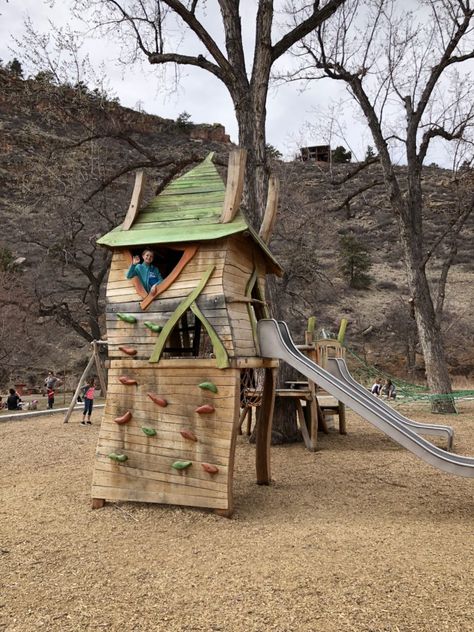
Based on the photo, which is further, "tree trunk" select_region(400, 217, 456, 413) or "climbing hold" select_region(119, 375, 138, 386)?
"tree trunk" select_region(400, 217, 456, 413)

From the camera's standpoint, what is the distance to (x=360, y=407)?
198 inches

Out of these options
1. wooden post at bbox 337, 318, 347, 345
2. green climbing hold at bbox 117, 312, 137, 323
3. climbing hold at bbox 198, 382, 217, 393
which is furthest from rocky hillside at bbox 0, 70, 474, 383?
climbing hold at bbox 198, 382, 217, 393

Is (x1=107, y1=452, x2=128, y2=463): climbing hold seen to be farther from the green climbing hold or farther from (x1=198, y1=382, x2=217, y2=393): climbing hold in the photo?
the green climbing hold

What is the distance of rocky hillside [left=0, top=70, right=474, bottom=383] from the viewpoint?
45.8ft

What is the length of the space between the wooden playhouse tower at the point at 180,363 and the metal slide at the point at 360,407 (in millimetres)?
170

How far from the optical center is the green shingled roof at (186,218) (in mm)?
5004

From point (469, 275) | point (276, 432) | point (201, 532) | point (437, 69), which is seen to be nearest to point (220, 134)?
point (469, 275)

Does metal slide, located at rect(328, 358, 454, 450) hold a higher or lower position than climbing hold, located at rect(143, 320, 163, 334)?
lower

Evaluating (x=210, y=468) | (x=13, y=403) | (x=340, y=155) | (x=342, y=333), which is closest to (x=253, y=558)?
(x=210, y=468)

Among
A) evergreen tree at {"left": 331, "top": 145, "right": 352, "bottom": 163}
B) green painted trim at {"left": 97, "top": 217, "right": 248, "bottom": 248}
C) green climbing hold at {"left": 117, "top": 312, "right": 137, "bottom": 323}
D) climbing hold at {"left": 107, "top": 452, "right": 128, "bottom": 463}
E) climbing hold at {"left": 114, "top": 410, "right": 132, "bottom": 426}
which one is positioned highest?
evergreen tree at {"left": 331, "top": 145, "right": 352, "bottom": 163}

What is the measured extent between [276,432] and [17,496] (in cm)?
445

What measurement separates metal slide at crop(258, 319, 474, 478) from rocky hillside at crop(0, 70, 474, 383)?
646 centimetres

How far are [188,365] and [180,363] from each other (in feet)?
0.27

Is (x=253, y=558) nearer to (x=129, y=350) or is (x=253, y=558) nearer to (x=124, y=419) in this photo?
(x=124, y=419)
